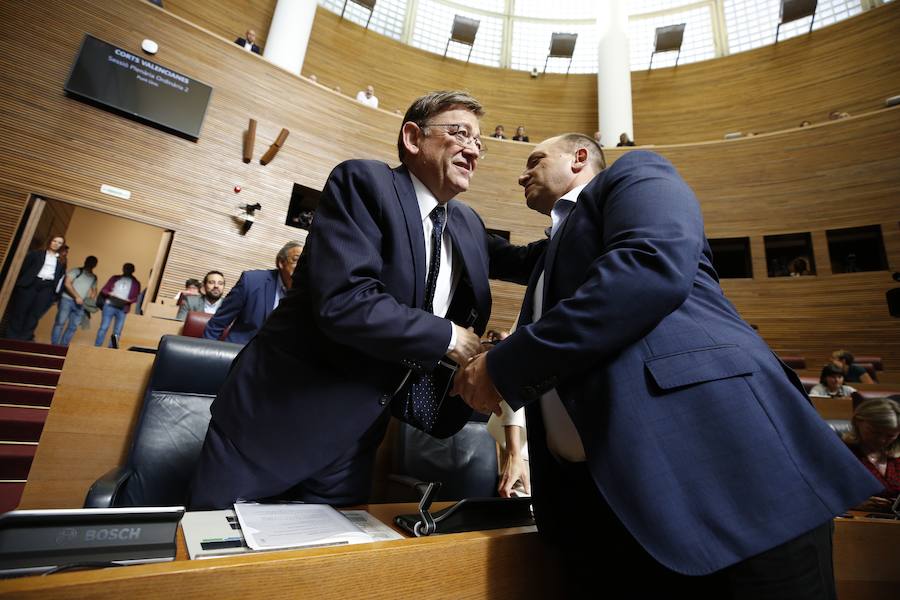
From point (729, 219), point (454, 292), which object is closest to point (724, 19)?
point (729, 219)

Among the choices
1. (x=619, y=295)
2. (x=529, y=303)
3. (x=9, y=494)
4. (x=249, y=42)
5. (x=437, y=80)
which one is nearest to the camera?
(x=619, y=295)

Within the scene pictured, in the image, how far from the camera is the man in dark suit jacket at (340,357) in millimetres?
1004

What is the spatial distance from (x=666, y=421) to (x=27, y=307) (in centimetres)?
682

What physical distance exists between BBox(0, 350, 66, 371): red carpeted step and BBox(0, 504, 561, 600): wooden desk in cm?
455

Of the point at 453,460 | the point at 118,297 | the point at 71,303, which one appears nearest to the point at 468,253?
the point at 453,460

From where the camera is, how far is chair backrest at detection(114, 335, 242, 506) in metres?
1.47

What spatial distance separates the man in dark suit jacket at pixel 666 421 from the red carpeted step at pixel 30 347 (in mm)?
5270

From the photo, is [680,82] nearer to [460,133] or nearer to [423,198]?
[460,133]

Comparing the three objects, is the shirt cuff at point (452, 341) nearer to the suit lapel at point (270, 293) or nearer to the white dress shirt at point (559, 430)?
the white dress shirt at point (559, 430)

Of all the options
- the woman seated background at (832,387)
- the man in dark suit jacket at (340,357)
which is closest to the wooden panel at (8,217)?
the man in dark suit jacket at (340,357)

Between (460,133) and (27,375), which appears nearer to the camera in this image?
(460,133)

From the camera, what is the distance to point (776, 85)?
9.40 m

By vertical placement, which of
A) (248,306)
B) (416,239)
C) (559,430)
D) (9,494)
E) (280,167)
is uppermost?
(280,167)

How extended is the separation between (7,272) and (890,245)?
11828 mm
